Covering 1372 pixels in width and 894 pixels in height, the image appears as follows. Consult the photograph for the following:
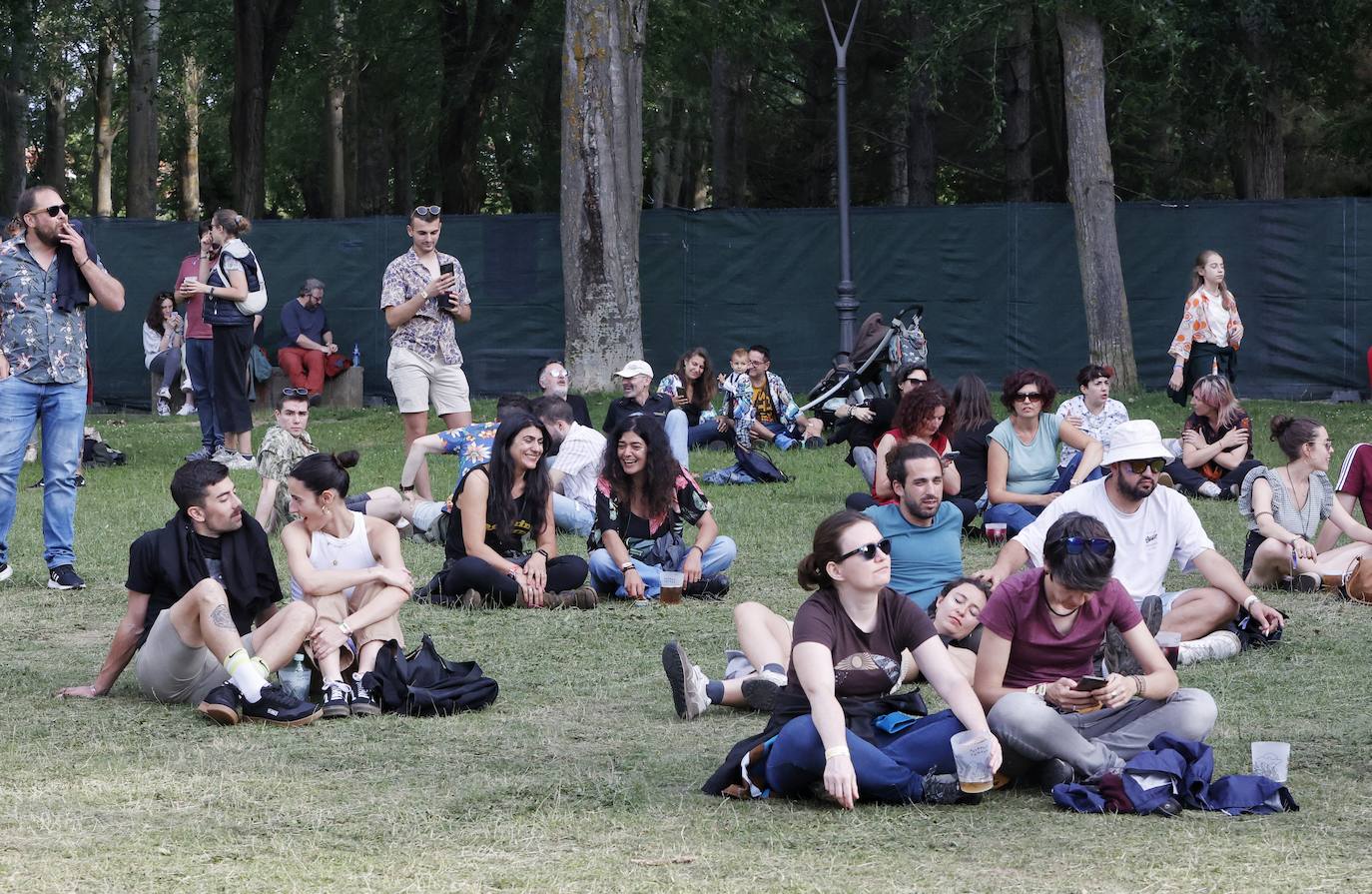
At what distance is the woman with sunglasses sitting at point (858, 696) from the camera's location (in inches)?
207

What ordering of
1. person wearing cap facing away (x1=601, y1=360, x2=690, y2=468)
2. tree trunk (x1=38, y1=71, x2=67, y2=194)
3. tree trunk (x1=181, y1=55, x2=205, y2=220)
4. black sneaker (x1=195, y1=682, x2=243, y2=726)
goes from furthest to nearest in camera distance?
tree trunk (x1=181, y1=55, x2=205, y2=220) → tree trunk (x1=38, y1=71, x2=67, y2=194) → person wearing cap facing away (x1=601, y1=360, x2=690, y2=468) → black sneaker (x1=195, y1=682, x2=243, y2=726)

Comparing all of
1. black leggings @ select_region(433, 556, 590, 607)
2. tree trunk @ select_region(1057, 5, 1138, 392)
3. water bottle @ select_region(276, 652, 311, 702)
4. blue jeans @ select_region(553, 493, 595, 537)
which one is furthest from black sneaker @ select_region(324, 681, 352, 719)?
tree trunk @ select_region(1057, 5, 1138, 392)

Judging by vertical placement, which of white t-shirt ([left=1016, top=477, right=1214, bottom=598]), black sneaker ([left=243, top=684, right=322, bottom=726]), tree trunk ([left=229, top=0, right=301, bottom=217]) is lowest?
black sneaker ([left=243, top=684, right=322, bottom=726])

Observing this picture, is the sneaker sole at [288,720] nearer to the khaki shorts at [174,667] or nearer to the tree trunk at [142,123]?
the khaki shorts at [174,667]

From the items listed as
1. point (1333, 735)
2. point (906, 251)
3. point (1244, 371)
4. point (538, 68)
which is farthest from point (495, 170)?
point (1333, 735)

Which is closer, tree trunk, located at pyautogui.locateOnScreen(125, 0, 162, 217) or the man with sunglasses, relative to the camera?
the man with sunglasses

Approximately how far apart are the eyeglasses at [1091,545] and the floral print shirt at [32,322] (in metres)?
5.97

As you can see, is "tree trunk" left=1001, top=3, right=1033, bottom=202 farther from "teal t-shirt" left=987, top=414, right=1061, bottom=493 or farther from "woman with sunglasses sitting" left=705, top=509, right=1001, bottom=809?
"woman with sunglasses sitting" left=705, top=509, right=1001, bottom=809

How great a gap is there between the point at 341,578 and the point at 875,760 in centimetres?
254

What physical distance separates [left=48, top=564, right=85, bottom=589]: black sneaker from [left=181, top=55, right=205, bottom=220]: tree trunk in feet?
91.0

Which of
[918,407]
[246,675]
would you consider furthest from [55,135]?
[246,675]

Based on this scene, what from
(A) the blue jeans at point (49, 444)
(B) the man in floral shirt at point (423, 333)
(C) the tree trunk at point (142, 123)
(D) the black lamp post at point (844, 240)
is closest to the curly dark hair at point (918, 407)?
(B) the man in floral shirt at point (423, 333)

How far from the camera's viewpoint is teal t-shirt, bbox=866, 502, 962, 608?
24.9ft

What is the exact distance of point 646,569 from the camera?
9.27 m
